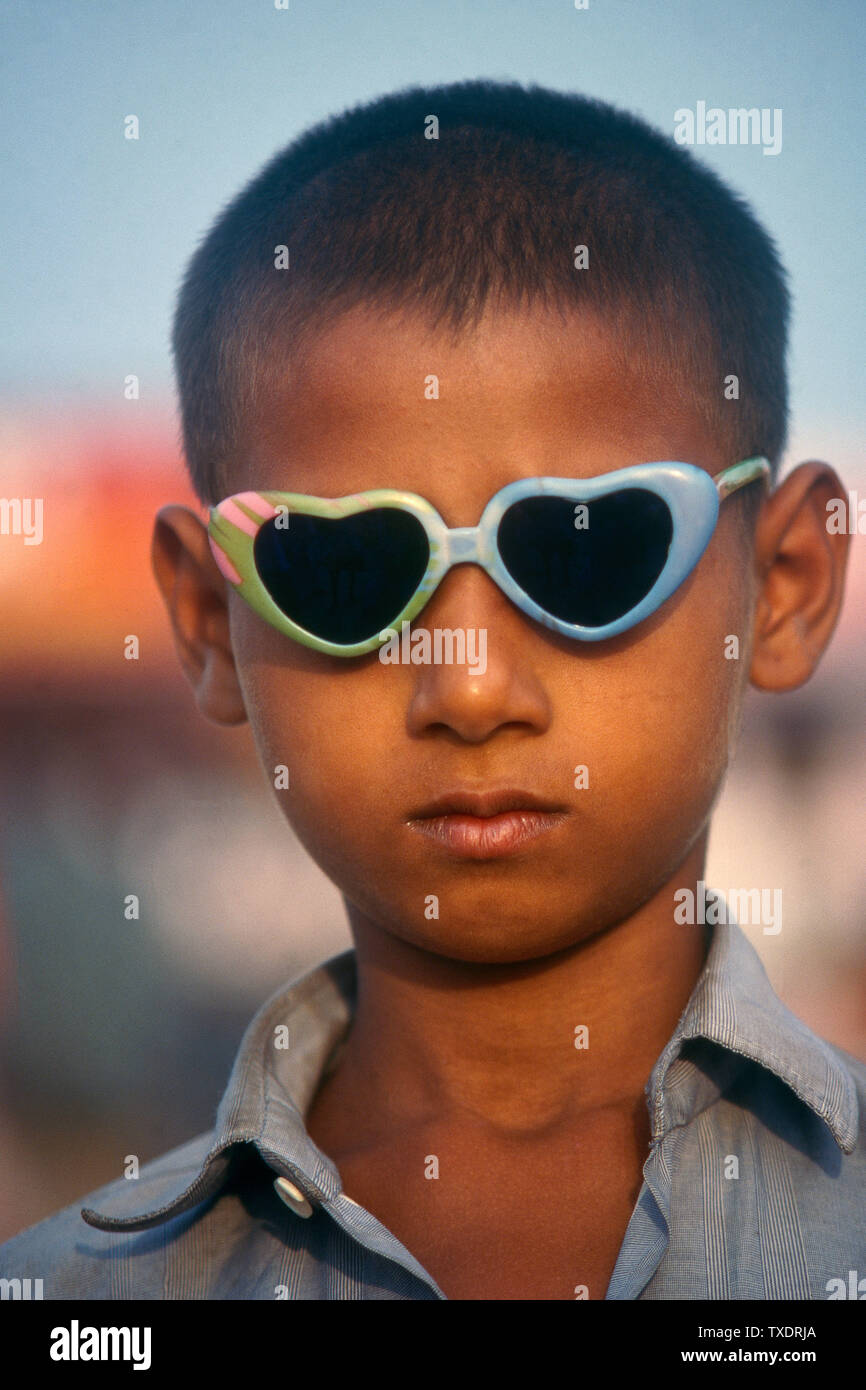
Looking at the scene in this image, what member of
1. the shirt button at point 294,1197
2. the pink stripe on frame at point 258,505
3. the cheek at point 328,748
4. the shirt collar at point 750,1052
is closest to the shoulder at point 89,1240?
the shirt button at point 294,1197

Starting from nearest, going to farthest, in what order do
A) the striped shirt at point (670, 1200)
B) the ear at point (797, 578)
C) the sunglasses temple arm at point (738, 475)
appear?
the striped shirt at point (670, 1200), the sunglasses temple arm at point (738, 475), the ear at point (797, 578)

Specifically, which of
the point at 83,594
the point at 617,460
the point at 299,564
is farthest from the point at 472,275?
the point at 83,594

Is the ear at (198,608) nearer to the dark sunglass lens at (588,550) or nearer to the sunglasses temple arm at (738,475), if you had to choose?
the dark sunglass lens at (588,550)

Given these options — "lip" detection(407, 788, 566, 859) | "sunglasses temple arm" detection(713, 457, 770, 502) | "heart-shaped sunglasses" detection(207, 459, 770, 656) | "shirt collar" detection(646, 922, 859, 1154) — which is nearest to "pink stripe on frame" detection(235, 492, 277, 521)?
"heart-shaped sunglasses" detection(207, 459, 770, 656)

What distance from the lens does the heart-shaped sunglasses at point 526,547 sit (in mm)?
1612

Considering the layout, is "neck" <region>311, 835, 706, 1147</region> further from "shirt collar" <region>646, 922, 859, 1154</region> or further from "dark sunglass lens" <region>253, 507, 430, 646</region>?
"dark sunglass lens" <region>253, 507, 430, 646</region>

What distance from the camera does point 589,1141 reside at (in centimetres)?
177

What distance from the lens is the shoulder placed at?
184 cm

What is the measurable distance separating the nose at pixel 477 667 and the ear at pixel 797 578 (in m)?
0.46

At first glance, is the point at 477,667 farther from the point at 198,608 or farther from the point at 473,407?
the point at 198,608

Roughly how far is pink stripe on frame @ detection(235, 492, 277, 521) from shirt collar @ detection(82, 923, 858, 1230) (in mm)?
769

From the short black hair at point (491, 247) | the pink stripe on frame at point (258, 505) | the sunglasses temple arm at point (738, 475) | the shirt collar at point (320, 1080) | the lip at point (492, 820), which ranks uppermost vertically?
the short black hair at point (491, 247)
